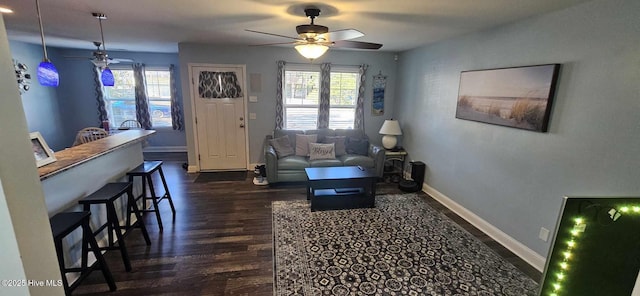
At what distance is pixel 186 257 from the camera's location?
250cm

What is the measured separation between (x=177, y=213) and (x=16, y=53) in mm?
4347

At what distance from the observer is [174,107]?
20.8 feet

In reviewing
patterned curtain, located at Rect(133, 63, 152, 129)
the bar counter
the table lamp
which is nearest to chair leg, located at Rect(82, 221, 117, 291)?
the bar counter

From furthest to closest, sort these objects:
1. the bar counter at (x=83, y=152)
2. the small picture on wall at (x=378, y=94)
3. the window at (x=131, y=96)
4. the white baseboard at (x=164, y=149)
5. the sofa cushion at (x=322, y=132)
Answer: the white baseboard at (x=164, y=149) < the window at (x=131, y=96) < the small picture on wall at (x=378, y=94) < the sofa cushion at (x=322, y=132) < the bar counter at (x=83, y=152)

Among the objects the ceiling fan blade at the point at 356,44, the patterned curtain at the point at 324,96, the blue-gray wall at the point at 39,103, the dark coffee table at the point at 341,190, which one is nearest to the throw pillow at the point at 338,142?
the patterned curtain at the point at 324,96

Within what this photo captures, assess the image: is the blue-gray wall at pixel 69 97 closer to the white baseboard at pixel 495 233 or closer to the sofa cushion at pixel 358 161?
the sofa cushion at pixel 358 161

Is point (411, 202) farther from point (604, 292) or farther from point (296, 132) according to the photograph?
point (604, 292)

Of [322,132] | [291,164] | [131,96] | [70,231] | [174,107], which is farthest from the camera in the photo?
[174,107]

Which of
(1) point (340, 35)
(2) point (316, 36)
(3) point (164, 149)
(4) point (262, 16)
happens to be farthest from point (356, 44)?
(3) point (164, 149)

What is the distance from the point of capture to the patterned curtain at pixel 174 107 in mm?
6199

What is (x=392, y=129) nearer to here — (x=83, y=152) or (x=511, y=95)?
(x=511, y=95)

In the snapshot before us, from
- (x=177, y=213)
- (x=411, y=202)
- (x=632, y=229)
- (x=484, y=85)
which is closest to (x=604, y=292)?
(x=632, y=229)

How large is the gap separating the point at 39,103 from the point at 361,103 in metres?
6.28

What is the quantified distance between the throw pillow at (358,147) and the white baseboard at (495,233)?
1.31m
